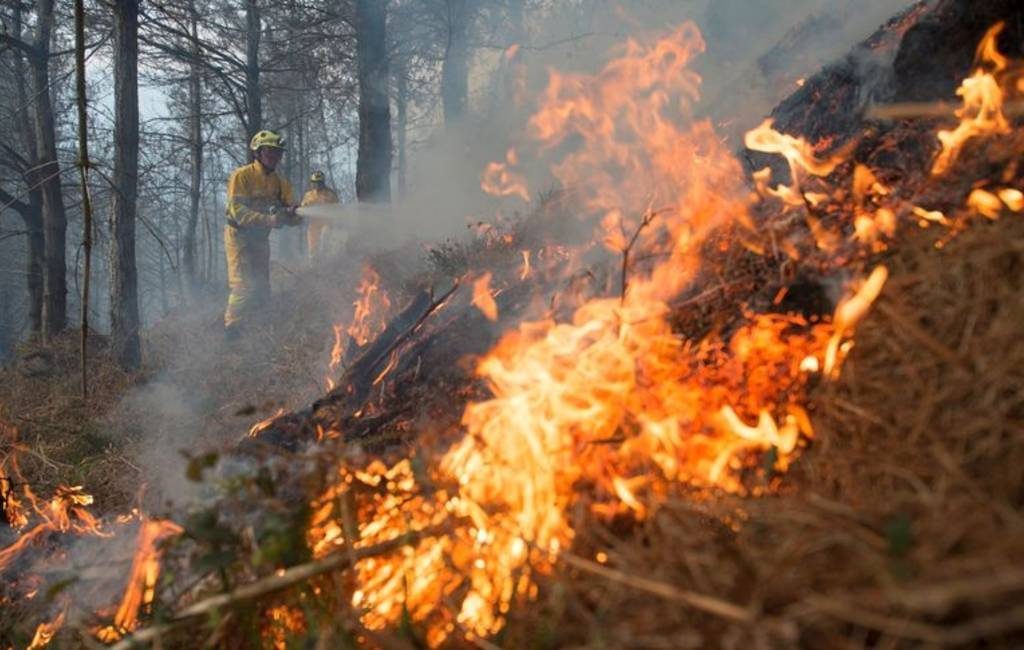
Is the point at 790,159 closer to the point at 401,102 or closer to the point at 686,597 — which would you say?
the point at 686,597

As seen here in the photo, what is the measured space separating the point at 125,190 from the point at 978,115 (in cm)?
986

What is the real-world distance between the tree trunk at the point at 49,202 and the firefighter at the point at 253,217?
3.49 meters

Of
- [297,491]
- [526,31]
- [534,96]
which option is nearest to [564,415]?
[297,491]

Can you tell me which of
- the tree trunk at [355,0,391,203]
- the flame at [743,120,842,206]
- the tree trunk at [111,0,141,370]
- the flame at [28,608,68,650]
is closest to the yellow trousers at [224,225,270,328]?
the tree trunk at [111,0,141,370]

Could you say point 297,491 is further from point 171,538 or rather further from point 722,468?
point 722,468

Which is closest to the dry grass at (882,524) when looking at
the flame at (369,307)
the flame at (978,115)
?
the flame at (978,115)

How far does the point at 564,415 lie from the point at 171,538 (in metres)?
1.46

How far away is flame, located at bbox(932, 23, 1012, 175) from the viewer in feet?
9.94

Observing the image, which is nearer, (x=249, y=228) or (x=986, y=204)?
(x=986, y=204)

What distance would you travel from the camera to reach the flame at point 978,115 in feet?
9.94

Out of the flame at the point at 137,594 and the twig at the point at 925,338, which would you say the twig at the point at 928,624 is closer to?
the twig at the point at 925,338

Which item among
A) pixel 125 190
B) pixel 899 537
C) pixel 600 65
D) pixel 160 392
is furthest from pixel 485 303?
pixel 600 65

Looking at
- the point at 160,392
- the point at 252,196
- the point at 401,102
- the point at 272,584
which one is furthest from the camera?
the point at 401,102

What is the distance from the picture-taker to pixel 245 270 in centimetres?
977
